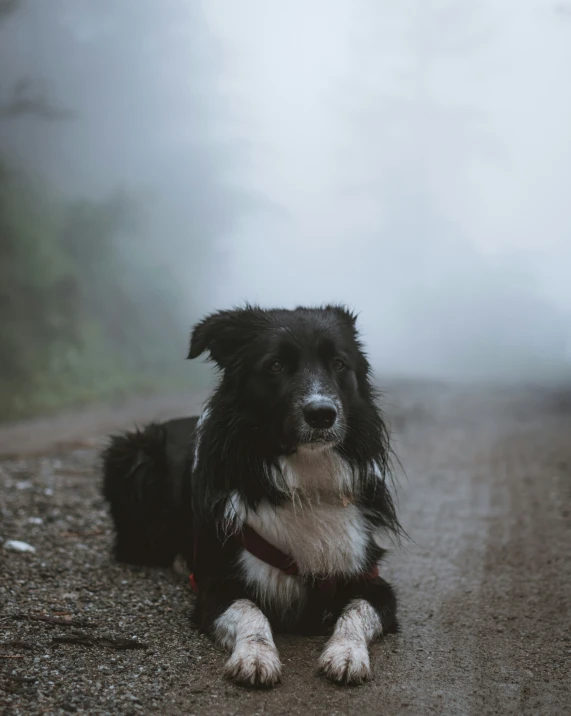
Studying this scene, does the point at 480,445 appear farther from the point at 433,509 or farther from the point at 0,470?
the point at 0,470

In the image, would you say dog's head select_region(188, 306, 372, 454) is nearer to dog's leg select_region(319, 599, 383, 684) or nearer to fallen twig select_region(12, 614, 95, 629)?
dog's leg select_region(319, 599, 383, 684)

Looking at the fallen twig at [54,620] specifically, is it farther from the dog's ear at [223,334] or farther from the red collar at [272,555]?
the dog's ear at [223,334]

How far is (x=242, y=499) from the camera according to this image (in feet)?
11.2

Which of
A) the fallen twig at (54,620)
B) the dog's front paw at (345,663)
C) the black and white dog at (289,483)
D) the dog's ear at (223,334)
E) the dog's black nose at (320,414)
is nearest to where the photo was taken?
the dog's front paw at (345,663)

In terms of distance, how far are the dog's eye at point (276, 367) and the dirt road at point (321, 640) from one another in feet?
3.99

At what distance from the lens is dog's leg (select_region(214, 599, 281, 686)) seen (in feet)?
9.23

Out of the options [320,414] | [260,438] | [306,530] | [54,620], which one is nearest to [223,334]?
[260,438]

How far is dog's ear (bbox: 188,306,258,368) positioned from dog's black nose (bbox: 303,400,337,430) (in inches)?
22.2

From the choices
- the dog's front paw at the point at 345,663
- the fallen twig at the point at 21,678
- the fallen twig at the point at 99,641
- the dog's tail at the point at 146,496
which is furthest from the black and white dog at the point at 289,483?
the fallen twig at the point at 21,678

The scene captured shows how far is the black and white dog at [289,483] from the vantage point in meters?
3.24

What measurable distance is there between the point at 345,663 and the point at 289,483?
82cm

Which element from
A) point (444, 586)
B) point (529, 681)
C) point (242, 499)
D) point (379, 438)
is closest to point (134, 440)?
point (242, 499)

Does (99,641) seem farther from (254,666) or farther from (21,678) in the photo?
(254,666)

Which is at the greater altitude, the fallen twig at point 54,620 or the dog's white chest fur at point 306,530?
the dog's white chest fur at point 306,530
